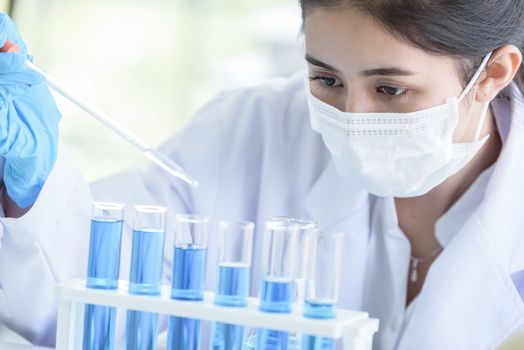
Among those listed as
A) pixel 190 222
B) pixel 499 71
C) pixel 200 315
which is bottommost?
pixel 200 315

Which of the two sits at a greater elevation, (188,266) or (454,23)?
(454,23)

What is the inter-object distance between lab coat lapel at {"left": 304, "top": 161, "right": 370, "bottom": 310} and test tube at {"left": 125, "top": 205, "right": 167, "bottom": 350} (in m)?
0.76

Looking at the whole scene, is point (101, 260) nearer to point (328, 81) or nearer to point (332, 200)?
point (328, 81)

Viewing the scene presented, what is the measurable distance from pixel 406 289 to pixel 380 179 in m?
0.37

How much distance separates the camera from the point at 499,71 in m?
1.97

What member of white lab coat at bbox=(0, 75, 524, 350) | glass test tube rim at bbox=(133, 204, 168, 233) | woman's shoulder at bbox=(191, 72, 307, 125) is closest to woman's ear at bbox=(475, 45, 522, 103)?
white lab coat at bbox=(0, 75, 524, 350)

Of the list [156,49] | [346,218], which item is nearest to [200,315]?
[346,218]

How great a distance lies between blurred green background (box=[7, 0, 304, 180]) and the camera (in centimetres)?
513

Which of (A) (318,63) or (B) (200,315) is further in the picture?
(A) (318,63)

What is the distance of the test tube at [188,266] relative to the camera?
142cm

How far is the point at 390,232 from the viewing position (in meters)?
2.15

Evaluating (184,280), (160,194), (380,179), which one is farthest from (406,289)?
(184,280)

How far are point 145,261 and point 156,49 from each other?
3896 mm

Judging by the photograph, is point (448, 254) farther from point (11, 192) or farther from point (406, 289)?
point (11, 192)
